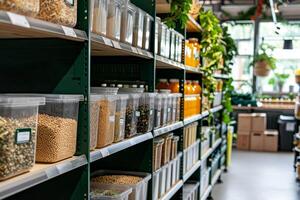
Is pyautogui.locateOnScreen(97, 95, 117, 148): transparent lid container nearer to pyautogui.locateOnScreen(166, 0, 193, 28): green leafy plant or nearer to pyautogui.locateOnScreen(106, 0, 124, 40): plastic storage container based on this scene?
pyautogui.locateOnScreen(106, 0, 124, 40): plastic storage container

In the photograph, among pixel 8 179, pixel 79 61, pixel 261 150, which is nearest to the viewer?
pixel 8 179

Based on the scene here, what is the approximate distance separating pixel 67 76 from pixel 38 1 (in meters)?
0.46

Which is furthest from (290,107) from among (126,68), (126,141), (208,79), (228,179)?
(126,141)

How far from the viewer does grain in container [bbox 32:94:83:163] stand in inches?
63.8

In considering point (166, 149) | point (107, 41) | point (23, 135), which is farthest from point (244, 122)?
point (23, 135)

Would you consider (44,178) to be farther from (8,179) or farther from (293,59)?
(293,59)

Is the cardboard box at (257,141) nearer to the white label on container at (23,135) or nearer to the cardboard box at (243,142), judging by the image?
the cardboard box at (243,142)

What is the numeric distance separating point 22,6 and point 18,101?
1.04 ft

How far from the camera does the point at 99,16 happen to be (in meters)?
1.95

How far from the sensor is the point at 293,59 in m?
11.1

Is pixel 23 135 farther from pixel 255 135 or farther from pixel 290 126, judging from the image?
pixel 290 126

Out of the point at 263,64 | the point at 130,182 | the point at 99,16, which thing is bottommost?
the point at 130,182

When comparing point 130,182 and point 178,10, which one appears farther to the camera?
point 178,10

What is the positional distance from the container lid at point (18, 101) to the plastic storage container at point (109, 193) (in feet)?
2.81
